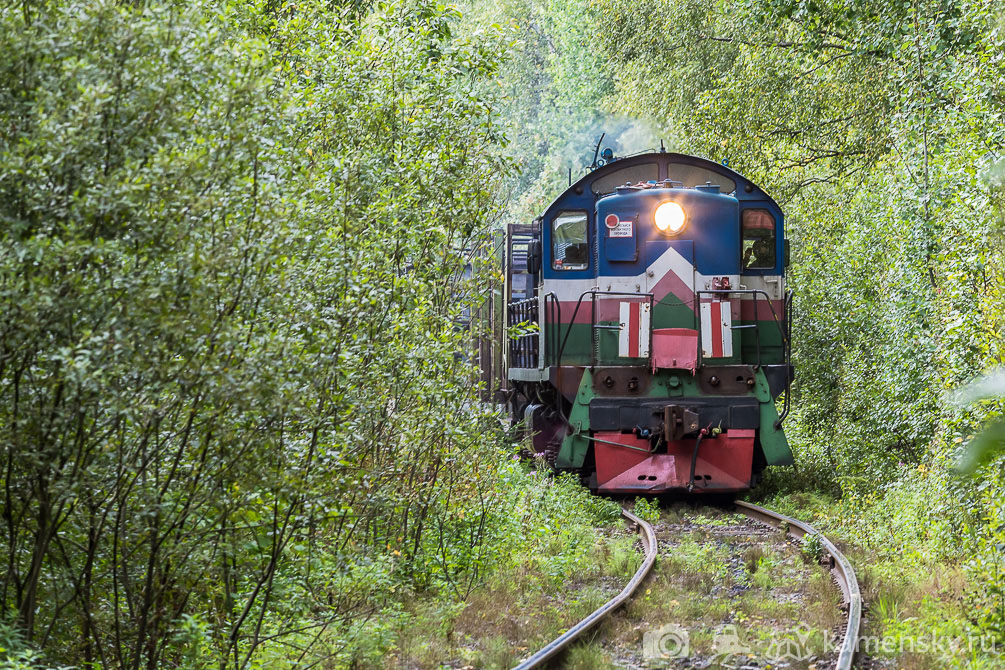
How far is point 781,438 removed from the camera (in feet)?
37.9

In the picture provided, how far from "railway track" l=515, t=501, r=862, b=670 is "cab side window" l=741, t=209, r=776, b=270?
287cm

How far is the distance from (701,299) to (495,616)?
19.5 feet

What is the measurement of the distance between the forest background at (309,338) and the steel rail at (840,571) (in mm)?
258

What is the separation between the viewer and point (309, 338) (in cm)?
529

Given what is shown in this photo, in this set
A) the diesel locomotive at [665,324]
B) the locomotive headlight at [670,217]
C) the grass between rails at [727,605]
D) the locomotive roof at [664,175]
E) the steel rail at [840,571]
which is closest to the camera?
the steel rail at [840,571]

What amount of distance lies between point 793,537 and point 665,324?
3039 mm

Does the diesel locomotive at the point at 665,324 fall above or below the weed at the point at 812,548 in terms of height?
above

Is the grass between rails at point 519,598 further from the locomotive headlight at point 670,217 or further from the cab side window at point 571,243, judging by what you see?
the locomotive headlight at point 670,217

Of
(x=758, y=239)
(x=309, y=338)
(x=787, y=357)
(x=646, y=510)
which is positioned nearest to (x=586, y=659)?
(x=309, y=338)

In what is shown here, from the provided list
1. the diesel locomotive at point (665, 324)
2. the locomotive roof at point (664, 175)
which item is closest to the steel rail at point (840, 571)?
the diesel locomotive at point (665, 324)

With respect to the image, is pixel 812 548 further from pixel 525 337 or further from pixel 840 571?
pixel 525 337

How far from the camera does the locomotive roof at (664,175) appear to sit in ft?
40.4

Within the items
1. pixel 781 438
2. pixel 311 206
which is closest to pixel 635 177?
pixel 781 438

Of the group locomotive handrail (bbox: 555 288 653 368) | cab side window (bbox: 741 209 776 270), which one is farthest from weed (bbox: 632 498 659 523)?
cab side window (bbox: 741 209 776 270)
